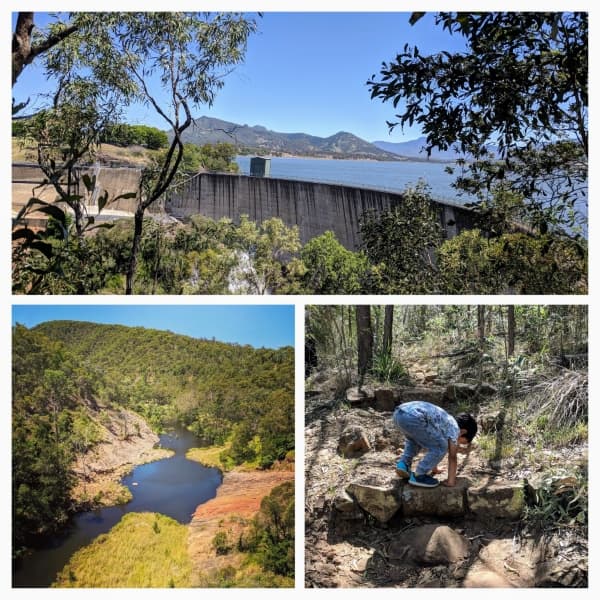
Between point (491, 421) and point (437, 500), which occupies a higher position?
point (491, 421)

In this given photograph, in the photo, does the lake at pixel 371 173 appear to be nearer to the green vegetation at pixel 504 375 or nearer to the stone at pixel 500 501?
the green vegetation at pixel 504 375

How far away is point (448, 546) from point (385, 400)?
0.56m

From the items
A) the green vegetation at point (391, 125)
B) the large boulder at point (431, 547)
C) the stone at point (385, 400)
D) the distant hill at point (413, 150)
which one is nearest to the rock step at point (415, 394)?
the stone at point (385, 400)

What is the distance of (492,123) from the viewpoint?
302cm

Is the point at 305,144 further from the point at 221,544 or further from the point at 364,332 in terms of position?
the point at 221,544

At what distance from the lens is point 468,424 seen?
211 centimetres

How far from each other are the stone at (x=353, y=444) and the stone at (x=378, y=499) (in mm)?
137

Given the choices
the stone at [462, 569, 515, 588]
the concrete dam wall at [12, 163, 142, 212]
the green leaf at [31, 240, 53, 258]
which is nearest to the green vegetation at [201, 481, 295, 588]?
the stone at [462, 569, 515, 588]

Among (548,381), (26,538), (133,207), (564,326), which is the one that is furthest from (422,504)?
(133,207)

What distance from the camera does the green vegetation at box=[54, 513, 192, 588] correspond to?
6.47 ft

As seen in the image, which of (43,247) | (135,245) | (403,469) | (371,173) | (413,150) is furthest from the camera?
(371,173)

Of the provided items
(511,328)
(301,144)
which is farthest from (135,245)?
(511,328)

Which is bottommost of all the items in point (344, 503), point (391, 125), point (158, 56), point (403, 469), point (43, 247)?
point (344, 503)

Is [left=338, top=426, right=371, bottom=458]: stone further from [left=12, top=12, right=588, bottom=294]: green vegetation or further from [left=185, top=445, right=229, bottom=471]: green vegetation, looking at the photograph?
[left=12, top=12, right=588, bottom=294]: green vegetation
